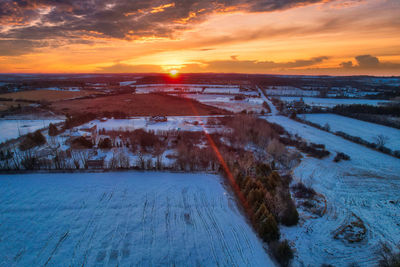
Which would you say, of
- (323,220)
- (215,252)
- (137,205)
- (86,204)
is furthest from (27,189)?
(323,220)

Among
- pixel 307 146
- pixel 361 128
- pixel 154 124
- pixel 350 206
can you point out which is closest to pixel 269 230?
pixel 350 206

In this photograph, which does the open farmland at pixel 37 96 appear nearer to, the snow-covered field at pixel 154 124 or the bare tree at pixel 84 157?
the snow-covered field at pixel 154 124

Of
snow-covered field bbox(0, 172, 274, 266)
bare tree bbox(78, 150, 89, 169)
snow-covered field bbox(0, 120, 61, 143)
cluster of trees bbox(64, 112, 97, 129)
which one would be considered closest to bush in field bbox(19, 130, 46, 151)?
snow-covered field bbox(0, 120, 61, 143)

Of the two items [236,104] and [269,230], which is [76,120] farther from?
[236,104]

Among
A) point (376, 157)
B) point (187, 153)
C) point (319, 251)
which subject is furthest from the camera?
point (376, 157)

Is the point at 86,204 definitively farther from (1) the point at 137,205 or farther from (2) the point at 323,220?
(2) the point at 323,220

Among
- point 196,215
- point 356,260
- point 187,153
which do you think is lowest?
point 356,260

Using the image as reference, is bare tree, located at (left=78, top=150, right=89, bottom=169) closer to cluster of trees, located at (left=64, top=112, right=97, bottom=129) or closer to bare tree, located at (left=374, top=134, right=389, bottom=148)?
cluster of trees, located at (left=64, top=112, right=97, bottom=129)
